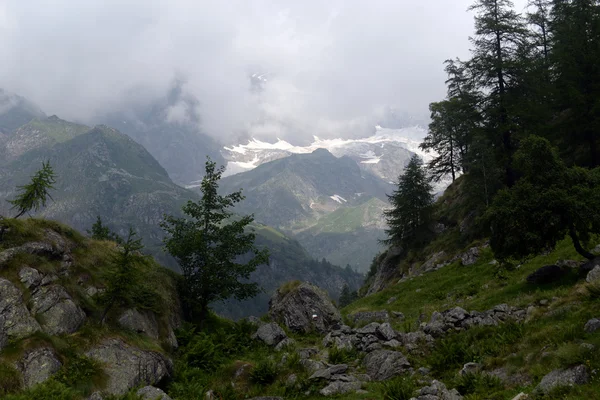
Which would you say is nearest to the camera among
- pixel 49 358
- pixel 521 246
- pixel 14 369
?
pixel 14 369

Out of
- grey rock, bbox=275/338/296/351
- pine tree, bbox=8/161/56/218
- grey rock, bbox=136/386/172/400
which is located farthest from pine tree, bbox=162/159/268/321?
grey rock, bbox=136/386/172/400

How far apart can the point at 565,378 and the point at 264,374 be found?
1324 centimetres

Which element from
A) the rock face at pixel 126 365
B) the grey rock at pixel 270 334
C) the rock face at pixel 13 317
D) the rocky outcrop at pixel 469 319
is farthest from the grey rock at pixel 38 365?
the rocky outcrop at pixel 469 319

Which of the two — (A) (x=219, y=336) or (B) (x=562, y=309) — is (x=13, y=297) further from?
(B) (x=562, y=309)

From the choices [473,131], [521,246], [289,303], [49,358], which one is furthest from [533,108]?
[49,358]

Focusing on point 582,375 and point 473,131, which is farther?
point 473,131

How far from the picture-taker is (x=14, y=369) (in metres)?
14.9

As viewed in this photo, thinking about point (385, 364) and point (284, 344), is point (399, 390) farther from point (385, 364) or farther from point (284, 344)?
point (284, 344)

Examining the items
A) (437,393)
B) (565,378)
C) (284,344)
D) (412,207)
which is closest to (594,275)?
(565,378)

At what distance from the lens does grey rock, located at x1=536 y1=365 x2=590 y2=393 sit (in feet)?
34.8

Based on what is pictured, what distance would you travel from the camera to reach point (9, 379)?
47.5ft

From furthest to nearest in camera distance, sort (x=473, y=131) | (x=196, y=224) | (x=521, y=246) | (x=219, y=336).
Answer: (x=473, y=131) → (x=196, y=224) → (x=219, y=336) → (x=521, y=246)

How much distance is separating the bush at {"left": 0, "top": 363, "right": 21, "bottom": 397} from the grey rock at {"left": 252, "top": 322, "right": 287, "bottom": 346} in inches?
572

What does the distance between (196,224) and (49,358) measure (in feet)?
50.0
